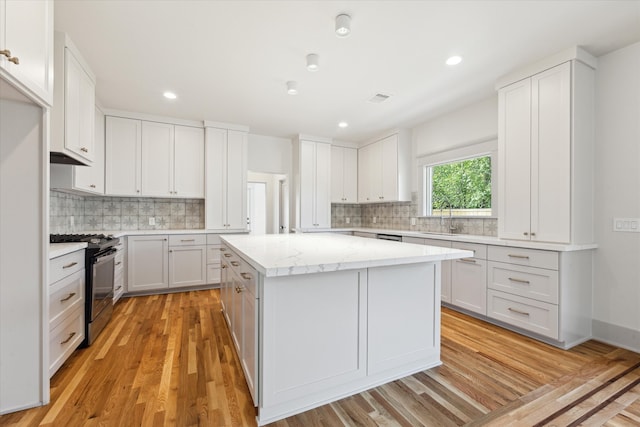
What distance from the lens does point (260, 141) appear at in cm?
516

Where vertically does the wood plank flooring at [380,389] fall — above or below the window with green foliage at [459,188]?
below

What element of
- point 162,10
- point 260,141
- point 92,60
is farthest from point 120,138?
point 162,10

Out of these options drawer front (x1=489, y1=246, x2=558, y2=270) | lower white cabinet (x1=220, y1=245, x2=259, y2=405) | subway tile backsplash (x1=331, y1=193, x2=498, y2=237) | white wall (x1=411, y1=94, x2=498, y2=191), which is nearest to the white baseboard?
drawer front (x1=489, y1=246, x2=558, y2=270)

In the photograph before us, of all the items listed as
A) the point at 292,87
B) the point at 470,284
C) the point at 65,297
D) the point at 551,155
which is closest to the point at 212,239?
the point at 65,297

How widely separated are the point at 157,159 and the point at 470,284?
446cm

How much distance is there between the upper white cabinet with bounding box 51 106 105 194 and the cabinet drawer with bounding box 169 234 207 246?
107 centimetres

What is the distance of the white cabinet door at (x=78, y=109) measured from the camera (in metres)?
2.39

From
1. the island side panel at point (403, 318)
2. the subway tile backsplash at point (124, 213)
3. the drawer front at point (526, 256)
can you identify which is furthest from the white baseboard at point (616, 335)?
the subway tile backsplash at point (124, 213)

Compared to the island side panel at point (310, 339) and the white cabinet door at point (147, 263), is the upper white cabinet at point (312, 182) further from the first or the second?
the island side panel at point (310, 339)

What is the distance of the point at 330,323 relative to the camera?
1.69 m

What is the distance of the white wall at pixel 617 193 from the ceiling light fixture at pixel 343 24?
238cm

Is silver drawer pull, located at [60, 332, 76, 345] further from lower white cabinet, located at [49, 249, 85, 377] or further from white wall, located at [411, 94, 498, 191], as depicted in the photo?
white wall, located at [411, 94, 498, 191]

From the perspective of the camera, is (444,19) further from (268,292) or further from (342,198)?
(342,198)

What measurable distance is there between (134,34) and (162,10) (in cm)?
45
